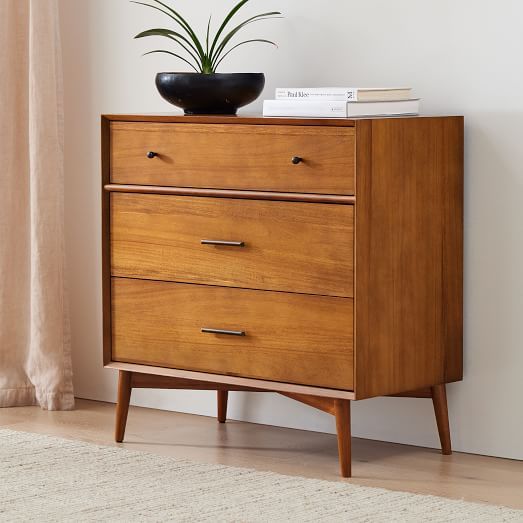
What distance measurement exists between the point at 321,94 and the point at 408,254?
0.38 metres

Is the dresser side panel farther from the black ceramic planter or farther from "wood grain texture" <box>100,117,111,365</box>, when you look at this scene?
the black ceramic planter

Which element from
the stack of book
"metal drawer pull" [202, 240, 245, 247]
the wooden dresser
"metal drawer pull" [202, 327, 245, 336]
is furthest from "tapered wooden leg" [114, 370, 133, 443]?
the stack of book

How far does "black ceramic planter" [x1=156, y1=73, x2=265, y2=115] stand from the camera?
2.65 m

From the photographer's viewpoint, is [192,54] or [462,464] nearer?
[462,464]

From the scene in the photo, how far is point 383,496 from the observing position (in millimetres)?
2295

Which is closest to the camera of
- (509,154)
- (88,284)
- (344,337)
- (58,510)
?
(58,510)

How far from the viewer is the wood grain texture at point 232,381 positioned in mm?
2449

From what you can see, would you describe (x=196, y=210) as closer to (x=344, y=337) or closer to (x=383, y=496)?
(x=344, y=337)

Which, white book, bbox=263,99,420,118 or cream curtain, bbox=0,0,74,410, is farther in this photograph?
cream curtain, bbox=0,0,74,410

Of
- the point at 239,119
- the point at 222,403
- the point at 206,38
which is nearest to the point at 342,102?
the point at 239,119

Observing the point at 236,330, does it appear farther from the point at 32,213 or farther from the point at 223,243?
the point at 32,213

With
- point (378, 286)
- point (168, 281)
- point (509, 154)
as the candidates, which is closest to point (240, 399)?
point (168, 281)

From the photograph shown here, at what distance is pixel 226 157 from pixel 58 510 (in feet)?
2.70

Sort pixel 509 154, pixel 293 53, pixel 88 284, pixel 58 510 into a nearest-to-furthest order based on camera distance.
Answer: pixel 58 510 → pixel 509 154 → pixel 293 53 → pixel 88 284
